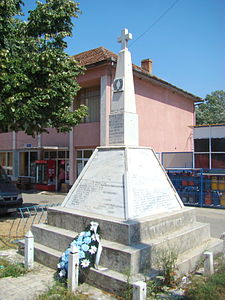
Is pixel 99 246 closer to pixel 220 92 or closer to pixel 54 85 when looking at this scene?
pixel 54 85

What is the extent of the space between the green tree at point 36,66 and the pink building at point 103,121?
5.52 metres

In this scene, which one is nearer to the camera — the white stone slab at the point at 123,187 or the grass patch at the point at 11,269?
the grass patch at the point at 11,269

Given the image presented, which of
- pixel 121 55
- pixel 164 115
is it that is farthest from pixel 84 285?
pixel 164 115

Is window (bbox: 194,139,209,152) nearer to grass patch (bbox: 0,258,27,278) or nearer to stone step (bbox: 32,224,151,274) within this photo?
stone step (bbox: 32,224,151,274)

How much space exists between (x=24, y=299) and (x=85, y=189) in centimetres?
267

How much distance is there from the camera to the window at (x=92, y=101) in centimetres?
1748

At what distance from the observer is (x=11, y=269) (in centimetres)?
517

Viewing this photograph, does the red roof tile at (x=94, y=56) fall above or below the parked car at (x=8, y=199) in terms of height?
above

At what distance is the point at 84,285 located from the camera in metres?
4.65

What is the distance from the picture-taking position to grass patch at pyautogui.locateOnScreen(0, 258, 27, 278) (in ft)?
16.5

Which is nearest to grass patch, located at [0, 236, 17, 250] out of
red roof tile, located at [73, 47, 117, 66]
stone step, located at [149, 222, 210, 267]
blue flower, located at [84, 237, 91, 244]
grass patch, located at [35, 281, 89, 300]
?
grass patch, located at [35, 281, 89, 300]

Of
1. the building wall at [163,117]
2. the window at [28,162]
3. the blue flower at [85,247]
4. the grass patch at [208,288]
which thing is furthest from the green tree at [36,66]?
the window at [28,162]

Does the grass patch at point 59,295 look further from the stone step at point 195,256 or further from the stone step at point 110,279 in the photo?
the stone step at point 195,256

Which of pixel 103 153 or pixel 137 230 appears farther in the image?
pixel 103 153
